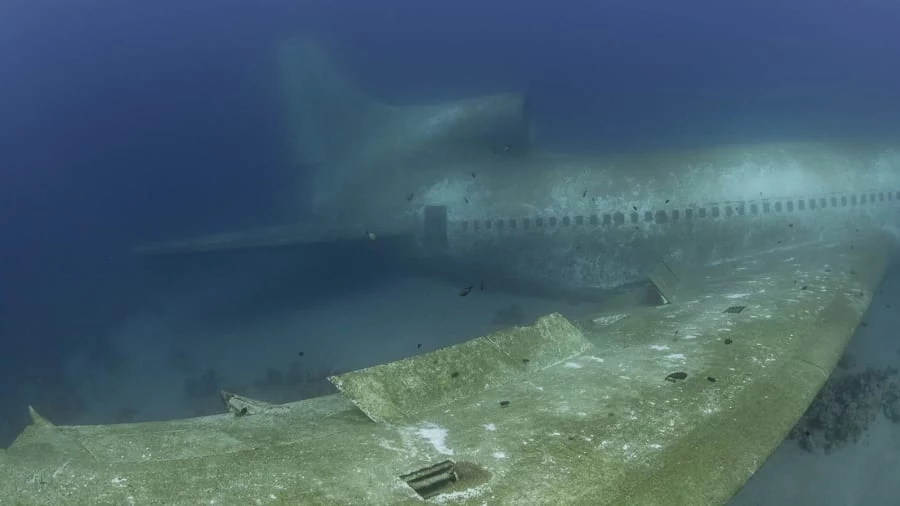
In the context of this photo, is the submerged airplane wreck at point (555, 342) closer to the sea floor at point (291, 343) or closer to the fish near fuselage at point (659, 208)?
the fish near fuselage at point (659, 208)

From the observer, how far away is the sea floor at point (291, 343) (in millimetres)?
20438

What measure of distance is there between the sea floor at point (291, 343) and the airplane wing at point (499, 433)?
1039 centimetres

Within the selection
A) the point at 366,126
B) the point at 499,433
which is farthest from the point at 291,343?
the point at 499,433

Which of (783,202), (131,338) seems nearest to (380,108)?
(131,338)

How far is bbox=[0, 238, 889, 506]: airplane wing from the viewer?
582 cm

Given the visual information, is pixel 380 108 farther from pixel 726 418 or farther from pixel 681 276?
pixel 726 418

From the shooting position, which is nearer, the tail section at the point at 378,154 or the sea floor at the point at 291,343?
the sea floor at the point at 291,343

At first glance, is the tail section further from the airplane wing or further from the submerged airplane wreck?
the airplane wing

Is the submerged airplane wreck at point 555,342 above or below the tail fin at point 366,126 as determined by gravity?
below

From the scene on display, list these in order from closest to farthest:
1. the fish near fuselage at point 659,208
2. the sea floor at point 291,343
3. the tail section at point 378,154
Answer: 1. the fish near fuselage at point 659,208
2. the sea floor at point 291,343
3. the tail section at point 378,154

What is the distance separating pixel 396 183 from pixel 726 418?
1645 cm

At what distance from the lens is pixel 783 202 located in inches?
787

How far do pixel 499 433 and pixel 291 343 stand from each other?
16520 mm

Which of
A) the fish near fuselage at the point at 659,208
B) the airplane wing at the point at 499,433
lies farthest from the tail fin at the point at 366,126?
the airplane wing at the point at 499,433
